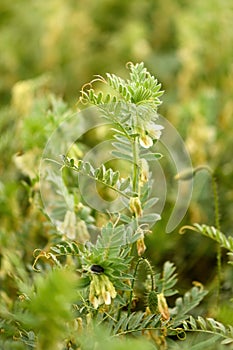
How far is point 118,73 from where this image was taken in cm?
125

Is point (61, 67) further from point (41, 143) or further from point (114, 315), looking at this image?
point (114, 315)

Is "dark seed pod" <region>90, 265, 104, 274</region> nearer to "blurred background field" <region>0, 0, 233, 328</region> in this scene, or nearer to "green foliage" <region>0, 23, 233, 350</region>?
"green foliage" <region>0, 23, 233, 350</region>

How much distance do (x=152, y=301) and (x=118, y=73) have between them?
2.51ft

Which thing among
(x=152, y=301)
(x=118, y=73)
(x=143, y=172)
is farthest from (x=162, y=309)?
(x=118, y=73)

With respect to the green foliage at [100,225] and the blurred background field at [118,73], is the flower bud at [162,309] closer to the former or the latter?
the green foliage at [100,225]

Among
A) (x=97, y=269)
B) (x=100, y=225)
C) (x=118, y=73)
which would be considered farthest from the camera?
(x=118, y=73)

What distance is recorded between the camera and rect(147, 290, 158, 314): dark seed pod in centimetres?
56

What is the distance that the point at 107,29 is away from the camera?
1426 mm

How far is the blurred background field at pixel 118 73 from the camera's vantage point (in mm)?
769

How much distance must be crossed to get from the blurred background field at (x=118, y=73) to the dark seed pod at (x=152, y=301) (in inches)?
6.8

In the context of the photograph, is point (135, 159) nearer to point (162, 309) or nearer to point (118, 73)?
point (162, 309)

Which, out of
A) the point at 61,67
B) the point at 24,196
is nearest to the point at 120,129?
the point at 24,196

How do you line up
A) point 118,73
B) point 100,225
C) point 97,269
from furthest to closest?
point 118,73, point 100,225, point 97,269

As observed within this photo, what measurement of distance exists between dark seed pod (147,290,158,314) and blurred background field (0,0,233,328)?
0.17 metres
